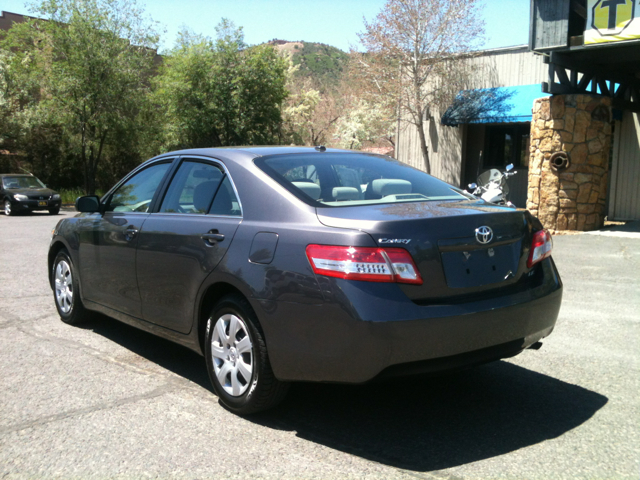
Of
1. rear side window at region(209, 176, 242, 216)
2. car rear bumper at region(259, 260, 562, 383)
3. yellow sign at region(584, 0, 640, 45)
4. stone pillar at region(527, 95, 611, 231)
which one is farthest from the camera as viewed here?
stone pillar at region(527, 95, 611, 231)

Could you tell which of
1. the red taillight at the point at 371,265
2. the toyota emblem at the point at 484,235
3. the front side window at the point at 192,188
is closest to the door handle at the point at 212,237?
the front side window at the point at 192,188

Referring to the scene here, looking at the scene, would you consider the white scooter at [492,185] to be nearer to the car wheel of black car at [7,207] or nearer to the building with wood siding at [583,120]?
the building with wood siding at [583,120]

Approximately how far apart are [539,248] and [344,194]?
1.23 meters

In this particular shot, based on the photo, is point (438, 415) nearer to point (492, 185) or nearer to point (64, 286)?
point (64, 286)

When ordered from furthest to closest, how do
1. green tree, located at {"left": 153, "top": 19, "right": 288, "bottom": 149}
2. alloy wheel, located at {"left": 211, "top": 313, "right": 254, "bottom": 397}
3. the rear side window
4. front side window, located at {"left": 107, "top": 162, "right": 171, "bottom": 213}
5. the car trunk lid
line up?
green tree, located at {"left": 153, "top": 19, "right": 288, "bottom": 149} < front side window, located at {"left": 107, "top": 162, "right": 171, "bottom": 213} < the rear side window < alloy wheel, located at {"left": 211, "top": 313, "right": 254, "bottom": 397} < the car trunk lid

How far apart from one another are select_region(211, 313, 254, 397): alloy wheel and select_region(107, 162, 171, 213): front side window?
4.79 ft

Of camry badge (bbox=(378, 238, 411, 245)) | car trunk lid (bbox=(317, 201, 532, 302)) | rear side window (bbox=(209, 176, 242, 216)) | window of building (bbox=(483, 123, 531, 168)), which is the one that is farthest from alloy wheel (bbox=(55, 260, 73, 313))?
window of building (bbox=(483, 123, 531, 168))

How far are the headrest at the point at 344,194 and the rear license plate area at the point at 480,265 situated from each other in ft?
2.82

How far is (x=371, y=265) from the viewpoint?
3.13m

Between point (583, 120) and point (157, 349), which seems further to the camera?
point (583, 120)

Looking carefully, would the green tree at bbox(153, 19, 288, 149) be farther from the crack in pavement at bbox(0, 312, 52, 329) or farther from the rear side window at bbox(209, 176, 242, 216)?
the rear side window at bbox(209, 176, 242, 216)

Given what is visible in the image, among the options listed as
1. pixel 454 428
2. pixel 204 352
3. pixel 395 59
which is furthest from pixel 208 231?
pixel 395 59

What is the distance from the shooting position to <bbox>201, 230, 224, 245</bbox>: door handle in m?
3.84

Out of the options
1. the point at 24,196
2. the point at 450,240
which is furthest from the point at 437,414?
the point at 24,196
